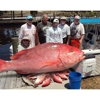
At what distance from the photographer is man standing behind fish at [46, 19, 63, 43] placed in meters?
5.55

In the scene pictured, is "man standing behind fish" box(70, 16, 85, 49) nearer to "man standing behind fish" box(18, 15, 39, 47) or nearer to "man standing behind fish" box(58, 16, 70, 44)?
"man standing behind fish" box(58, 16, 70, 44)

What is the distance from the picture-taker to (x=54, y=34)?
561cm

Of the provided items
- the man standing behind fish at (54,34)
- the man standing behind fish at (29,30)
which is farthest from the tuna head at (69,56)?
the man standing behind fish at (29,30)

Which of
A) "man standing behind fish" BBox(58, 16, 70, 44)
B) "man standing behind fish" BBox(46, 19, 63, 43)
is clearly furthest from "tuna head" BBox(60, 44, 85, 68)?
"man standing behind fish" BBox(58, 16, 70, 44)

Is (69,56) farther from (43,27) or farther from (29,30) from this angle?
(29,30)

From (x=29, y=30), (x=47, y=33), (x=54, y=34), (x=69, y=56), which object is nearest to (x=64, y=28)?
(x=54, y=34)

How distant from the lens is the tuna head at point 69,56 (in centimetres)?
516

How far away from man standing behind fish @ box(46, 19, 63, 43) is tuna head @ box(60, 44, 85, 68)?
19.1 inches

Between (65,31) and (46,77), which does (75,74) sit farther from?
(65,31)

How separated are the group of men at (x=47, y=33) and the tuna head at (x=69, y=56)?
0.55 meters

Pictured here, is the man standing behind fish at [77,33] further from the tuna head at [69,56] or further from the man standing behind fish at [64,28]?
the tuna head at [69,56]

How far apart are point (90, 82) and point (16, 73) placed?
196 cm

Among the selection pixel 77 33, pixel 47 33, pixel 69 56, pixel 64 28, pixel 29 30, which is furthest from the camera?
pixel 77 33

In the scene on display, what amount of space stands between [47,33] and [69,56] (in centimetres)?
92
